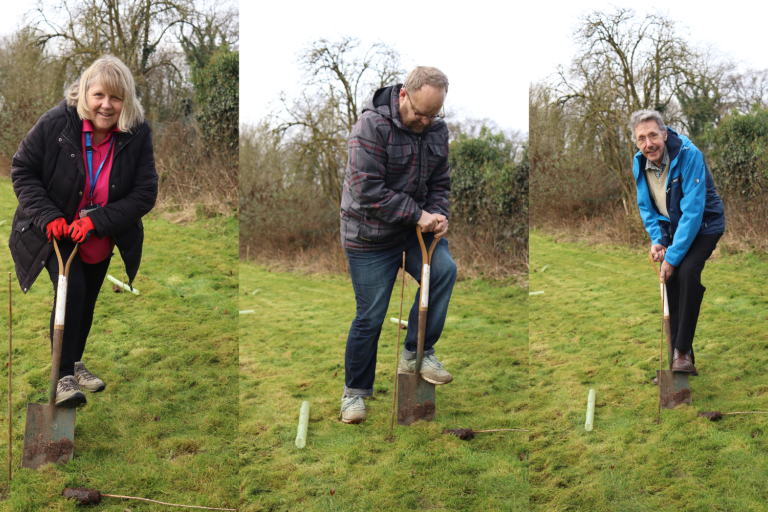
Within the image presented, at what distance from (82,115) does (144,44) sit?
3461 mm

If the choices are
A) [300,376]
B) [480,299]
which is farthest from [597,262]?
[300,376]

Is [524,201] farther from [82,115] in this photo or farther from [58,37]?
[58,37]

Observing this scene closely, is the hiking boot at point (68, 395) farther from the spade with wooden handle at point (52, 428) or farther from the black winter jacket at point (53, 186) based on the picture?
the black winter jacket at point (53, 186)

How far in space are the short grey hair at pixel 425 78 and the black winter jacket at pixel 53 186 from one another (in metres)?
1.30

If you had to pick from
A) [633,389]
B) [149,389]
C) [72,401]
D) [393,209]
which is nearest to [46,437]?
[72,401]

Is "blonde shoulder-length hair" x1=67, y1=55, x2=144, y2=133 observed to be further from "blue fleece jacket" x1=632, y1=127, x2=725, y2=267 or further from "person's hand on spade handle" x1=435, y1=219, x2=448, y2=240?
"blue fleece jacket" x1=632, y1=127, x2=725, y2=267

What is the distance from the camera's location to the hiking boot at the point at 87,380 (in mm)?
2844

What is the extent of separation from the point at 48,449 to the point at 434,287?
1.75 m

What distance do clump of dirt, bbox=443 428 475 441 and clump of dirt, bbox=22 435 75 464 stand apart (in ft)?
5.28

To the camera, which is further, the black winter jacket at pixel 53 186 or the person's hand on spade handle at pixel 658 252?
the person's hand on spade handle at pixel 658 252

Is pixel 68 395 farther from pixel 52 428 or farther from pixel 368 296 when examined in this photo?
pixel 368 296

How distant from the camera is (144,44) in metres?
5.45

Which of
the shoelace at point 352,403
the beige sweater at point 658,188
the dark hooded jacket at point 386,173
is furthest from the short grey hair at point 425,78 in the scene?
the shoelace at point 352,403

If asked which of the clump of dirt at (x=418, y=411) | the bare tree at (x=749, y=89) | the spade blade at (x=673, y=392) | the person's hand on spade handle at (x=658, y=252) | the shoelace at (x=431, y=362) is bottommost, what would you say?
the clump of dirt at (x=418, y=411)
